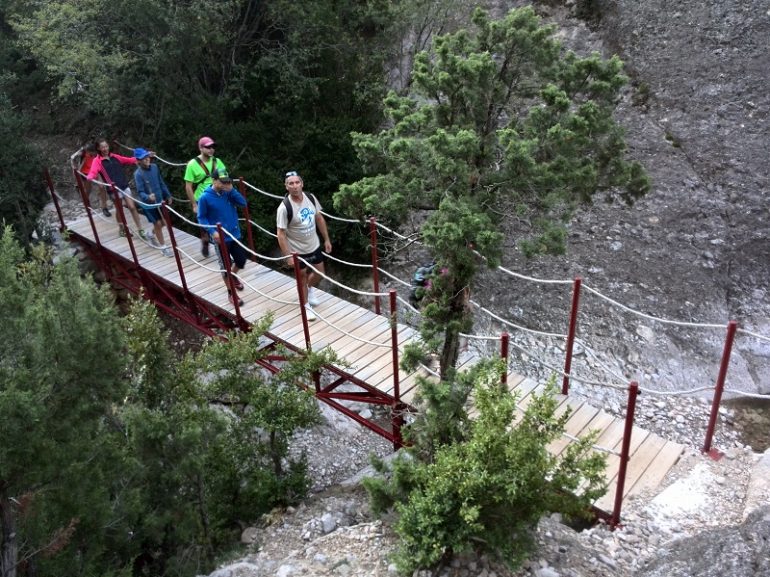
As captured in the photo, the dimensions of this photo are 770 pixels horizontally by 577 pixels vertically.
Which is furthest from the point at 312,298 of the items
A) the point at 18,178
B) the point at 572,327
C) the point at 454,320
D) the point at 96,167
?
the point at 18,178

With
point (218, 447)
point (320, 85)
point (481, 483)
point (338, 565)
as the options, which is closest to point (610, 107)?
point (481, 483)

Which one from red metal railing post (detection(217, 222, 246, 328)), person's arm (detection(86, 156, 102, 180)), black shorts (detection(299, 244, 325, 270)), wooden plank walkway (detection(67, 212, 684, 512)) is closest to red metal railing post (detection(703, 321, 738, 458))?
wooden plank walkway (detection(67, 212, 684, 512))

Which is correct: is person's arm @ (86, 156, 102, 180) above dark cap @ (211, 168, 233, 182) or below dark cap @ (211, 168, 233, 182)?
below

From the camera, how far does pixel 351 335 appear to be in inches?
301

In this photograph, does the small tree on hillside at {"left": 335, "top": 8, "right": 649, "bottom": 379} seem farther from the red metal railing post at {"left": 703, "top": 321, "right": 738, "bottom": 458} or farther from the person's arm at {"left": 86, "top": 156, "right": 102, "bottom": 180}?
the person's arm at {"left": 86, "top": 156, "right": 102, "bottom": 180}

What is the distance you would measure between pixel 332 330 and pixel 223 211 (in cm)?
221

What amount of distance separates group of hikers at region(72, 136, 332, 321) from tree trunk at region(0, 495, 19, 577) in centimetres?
376

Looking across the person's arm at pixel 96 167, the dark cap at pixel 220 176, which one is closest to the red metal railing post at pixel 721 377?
the dark cap at pixel 220 176

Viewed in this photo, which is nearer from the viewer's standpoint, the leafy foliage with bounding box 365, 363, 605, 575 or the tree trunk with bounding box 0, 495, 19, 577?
the leafy foliage with bounding box 365, 363, 605, 575

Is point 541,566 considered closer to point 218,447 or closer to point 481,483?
point 481,483

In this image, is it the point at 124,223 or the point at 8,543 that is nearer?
the point at 8,543

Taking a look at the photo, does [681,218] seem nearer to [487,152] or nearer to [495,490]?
[487,152]

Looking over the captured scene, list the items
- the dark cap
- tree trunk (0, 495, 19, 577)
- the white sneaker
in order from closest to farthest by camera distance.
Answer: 1. tree trunk (0, 495, 19, 577)
2. the dark cap
3. the white sneaker

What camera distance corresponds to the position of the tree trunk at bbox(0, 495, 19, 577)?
16.4 feet
